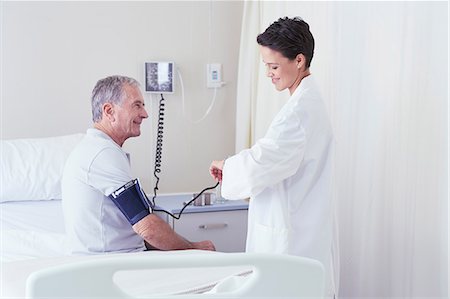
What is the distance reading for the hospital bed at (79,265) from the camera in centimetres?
75

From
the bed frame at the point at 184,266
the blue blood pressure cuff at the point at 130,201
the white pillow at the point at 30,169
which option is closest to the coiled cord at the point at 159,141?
the white pillow at the point at 30,169

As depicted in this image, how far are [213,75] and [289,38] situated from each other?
148cm

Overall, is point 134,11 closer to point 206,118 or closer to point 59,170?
point 206,118

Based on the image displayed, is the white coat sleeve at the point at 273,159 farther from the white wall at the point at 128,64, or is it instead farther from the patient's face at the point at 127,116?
the white wall at the point at 128,64

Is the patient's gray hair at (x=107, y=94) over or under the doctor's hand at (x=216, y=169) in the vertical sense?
over

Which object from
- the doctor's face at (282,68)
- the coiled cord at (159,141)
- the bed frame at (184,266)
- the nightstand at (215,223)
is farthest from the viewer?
the coiled cord at (159,141)

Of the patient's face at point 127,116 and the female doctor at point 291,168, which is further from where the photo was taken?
the patient's face at point 127,116

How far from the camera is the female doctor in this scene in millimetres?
1625

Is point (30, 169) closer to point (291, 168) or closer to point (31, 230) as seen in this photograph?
point (31, 230)

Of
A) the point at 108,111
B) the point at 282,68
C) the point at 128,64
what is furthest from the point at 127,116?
the point at 128,64

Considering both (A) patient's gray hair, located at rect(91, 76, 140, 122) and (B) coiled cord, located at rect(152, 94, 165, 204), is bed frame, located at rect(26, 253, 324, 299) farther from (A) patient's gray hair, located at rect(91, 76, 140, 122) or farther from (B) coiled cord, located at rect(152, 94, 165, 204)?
(B) coiled cord, located at rect(152, 94, 165, 204)

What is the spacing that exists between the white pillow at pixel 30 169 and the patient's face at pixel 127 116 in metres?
0.84

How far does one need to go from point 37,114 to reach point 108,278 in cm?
226

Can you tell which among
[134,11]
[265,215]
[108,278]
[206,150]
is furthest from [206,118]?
[108,278]
